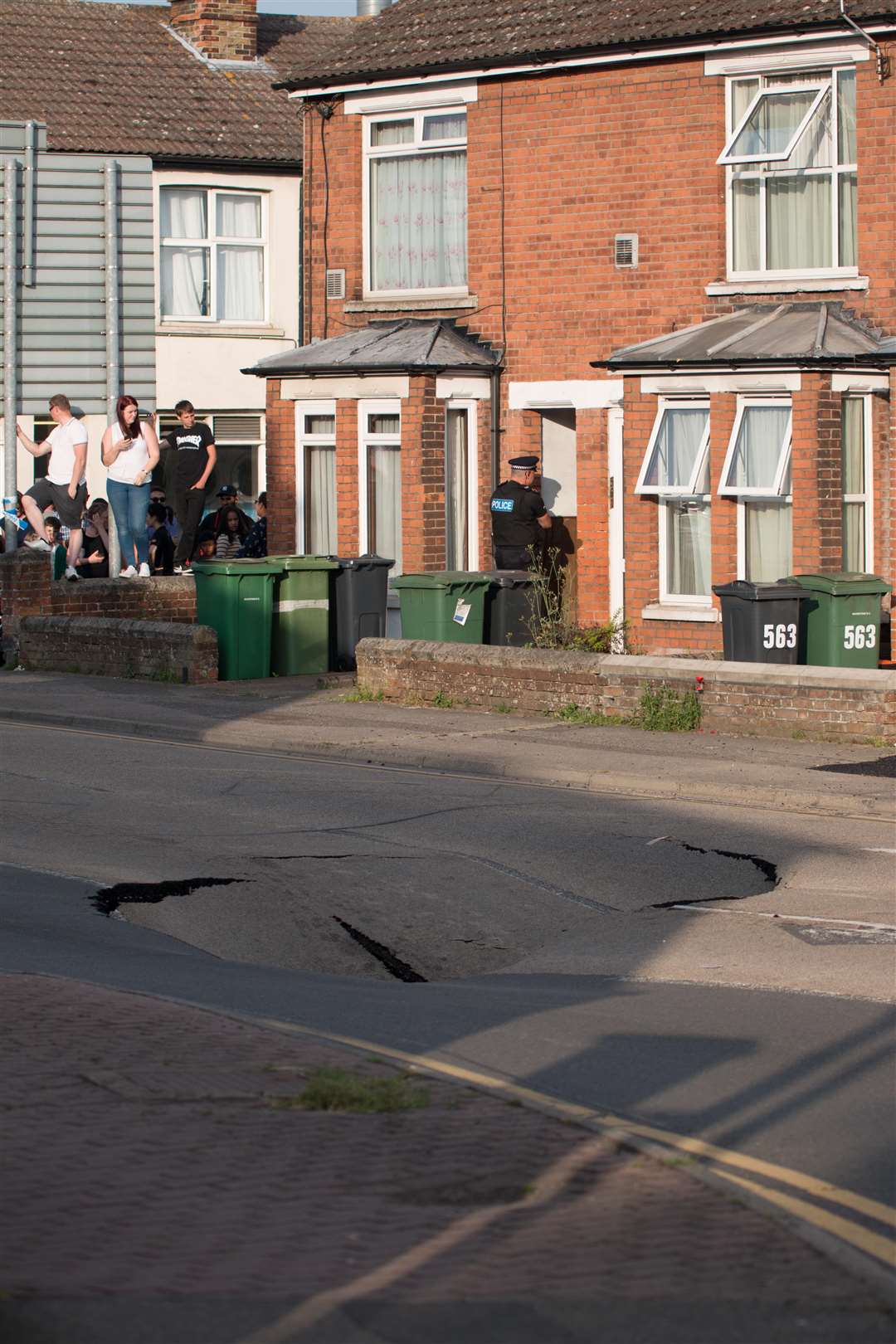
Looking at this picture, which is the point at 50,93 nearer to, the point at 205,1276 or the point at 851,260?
the point at 851,260

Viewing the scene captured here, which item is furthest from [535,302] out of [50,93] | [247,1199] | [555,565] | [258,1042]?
[247,1199]

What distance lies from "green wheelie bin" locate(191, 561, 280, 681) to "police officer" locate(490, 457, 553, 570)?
2.98 meters

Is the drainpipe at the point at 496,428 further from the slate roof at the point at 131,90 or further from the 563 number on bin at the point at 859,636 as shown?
the slate roof at the point at 131,90

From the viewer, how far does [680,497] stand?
2116cm

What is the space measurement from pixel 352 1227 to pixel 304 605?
49.4 feet

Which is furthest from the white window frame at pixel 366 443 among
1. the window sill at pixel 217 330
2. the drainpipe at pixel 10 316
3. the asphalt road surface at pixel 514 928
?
the window sill at pixel 217 330

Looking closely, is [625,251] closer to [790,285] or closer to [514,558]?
[790,285]

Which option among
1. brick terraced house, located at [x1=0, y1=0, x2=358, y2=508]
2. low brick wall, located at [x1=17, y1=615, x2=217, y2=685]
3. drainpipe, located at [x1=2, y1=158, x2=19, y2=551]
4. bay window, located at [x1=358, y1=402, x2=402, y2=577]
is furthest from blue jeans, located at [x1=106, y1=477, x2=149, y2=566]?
Result: brick terraced house, located at [x1=0, y1=0, x2=358, y2=508]

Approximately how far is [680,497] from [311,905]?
38.2 feet

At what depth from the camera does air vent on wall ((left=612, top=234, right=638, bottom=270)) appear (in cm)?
2200

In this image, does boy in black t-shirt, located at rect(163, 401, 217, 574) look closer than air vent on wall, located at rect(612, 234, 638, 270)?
No

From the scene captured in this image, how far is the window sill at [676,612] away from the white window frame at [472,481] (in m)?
2.71

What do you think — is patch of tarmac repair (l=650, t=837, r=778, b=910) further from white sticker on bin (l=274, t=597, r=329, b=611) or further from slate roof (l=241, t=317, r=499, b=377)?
slate roof (l=241, t=317, r=499, b=377)

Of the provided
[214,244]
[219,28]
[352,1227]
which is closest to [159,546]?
[214,244]
